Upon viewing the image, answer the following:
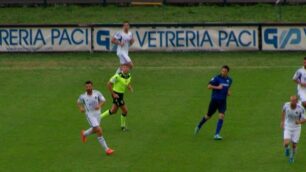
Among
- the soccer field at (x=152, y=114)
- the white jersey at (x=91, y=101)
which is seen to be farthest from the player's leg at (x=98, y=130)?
the soccer field at (x=152, y=114)

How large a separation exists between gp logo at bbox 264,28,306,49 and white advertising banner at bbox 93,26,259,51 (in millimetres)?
542

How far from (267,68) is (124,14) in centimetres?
1215

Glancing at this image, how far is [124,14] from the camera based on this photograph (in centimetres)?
5169

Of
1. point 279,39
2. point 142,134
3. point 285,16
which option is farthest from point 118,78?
point 285,16

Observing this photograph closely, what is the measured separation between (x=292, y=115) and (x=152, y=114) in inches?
310

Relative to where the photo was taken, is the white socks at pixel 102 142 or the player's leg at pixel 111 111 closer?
the white socks at pixel 102 142

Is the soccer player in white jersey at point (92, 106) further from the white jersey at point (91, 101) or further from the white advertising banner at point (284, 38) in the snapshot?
the white advertising banner at point (284, 38)

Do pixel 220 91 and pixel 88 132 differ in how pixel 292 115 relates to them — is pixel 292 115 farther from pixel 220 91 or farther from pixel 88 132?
pixel 88 132

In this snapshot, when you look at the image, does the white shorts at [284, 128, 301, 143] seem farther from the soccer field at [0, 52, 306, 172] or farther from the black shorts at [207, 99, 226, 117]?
the black shorts at [207, 99, 226, 117]

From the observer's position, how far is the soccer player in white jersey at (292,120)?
28.2m

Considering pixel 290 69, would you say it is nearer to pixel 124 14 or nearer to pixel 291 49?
pixel 291 49

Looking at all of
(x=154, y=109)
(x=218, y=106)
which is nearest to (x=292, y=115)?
(x=218, y=106)

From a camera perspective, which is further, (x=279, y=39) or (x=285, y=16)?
(x=285, y=16)

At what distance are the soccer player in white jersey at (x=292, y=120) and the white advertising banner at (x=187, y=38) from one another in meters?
15.9
